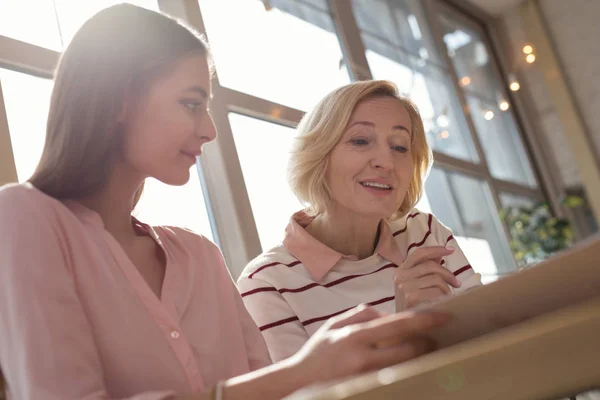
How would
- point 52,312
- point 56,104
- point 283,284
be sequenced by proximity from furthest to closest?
point 283,284 < point 56,104 < point 52,312

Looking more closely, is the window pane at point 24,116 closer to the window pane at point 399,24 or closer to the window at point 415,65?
the window at point 415,65

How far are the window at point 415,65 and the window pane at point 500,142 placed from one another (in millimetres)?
414

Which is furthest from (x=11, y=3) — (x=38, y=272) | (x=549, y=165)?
(x=549, y=165)

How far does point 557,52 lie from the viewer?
6.67 metres

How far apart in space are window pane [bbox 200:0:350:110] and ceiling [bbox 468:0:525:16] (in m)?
3.55

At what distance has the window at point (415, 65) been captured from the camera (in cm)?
471

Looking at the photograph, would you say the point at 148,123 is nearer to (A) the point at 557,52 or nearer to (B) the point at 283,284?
(B) the point at 283,284

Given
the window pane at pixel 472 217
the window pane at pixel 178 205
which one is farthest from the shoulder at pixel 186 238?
the window pane at pixel 472 217

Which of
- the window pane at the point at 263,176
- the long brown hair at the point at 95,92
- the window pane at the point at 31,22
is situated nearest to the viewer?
the long brown hair at the point at 95,92

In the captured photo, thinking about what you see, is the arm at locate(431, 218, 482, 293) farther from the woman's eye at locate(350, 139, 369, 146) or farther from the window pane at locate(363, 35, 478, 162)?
the window pane at locate(363, 35, 478, 162)

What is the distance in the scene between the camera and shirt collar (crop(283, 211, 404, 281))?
1.55 m

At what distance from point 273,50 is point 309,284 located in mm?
2038

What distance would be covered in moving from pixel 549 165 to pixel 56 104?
6588mm

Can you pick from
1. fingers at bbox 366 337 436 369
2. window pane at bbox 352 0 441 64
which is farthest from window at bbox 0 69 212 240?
window pane at bbox 352 0 441 64
